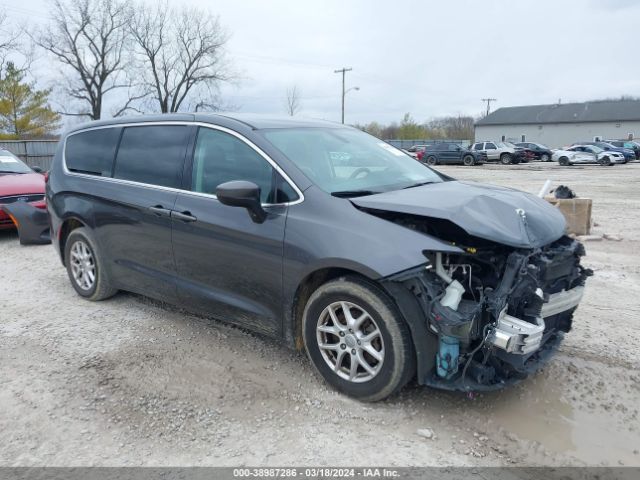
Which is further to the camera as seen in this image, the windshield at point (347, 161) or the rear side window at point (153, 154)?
the rear side window at point (153, 154)

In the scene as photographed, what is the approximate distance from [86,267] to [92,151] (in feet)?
3.78

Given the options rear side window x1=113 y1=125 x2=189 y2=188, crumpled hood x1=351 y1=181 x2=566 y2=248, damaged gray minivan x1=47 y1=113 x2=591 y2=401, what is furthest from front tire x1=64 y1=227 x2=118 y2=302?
crumpled hood x1=351 y1=181 x2=566 y2=248

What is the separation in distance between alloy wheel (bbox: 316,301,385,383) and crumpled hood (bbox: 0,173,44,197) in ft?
22.2

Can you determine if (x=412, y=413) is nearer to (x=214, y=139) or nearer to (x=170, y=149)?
(x=214, y=139)

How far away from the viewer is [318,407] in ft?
10.7

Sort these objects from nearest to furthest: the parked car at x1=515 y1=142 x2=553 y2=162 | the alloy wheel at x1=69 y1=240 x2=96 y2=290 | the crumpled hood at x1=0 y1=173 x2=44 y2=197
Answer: the alloy wheel at x1=69 y1=240 x2=96 y2=290
the crumpled hood at x1=0 y1=173 x2=44 y2=197
the parked car at x1=515 y1=142 x2=553 y2=162

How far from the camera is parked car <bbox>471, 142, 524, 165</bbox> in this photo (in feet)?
118

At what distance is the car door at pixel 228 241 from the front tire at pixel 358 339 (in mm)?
352

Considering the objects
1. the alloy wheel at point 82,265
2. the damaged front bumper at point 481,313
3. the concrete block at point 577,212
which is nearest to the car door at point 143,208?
the alloy wheel at point 82,265

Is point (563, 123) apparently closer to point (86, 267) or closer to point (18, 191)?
point (18, 191)

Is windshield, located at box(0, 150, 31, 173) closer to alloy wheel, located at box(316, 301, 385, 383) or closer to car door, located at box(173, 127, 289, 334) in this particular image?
car door, located at box(173, 127, 289, 334)

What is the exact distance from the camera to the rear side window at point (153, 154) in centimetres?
416

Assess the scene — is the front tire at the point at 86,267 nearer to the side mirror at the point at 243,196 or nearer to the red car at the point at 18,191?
the side mirror at the point at 243,196

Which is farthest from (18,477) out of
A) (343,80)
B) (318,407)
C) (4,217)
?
(343,80)
